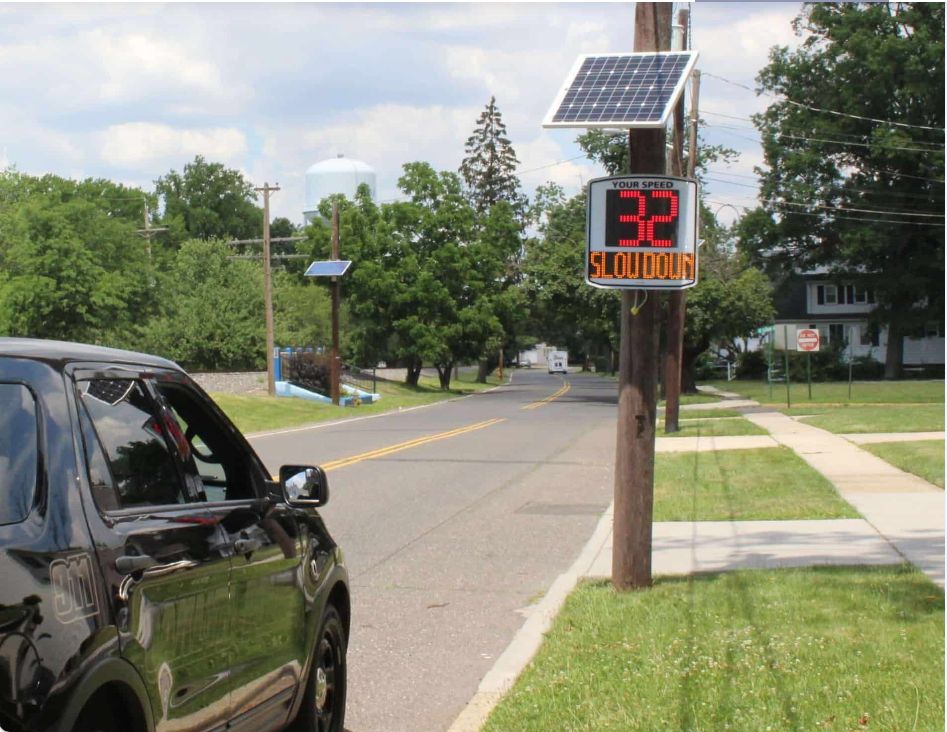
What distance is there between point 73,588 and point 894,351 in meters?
68.3

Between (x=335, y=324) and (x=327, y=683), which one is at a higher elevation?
(x=335, y=324)

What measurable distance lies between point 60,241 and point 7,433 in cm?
5725

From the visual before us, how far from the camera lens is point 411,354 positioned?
62.5 m

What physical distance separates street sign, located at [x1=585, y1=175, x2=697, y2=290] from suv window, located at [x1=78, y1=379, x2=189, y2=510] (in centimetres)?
503

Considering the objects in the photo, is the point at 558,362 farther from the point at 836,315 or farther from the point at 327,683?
the point at 327,683

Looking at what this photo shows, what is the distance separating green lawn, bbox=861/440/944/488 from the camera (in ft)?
55.6

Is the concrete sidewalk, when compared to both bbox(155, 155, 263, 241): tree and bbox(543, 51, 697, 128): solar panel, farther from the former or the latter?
bbox(155, 155, 263, 241): tree

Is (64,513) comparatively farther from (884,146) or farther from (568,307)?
(884,146)

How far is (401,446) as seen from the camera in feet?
81.0

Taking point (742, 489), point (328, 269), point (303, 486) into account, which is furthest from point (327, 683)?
point (328, 269)

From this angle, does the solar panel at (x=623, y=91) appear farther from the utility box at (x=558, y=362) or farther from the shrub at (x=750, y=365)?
the utility box at (x=558, y=362)

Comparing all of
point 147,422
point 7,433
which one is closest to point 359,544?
point 147,422

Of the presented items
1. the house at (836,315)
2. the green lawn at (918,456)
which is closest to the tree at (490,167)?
the house at (836,315)

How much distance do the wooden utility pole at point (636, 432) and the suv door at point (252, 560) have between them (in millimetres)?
4176
